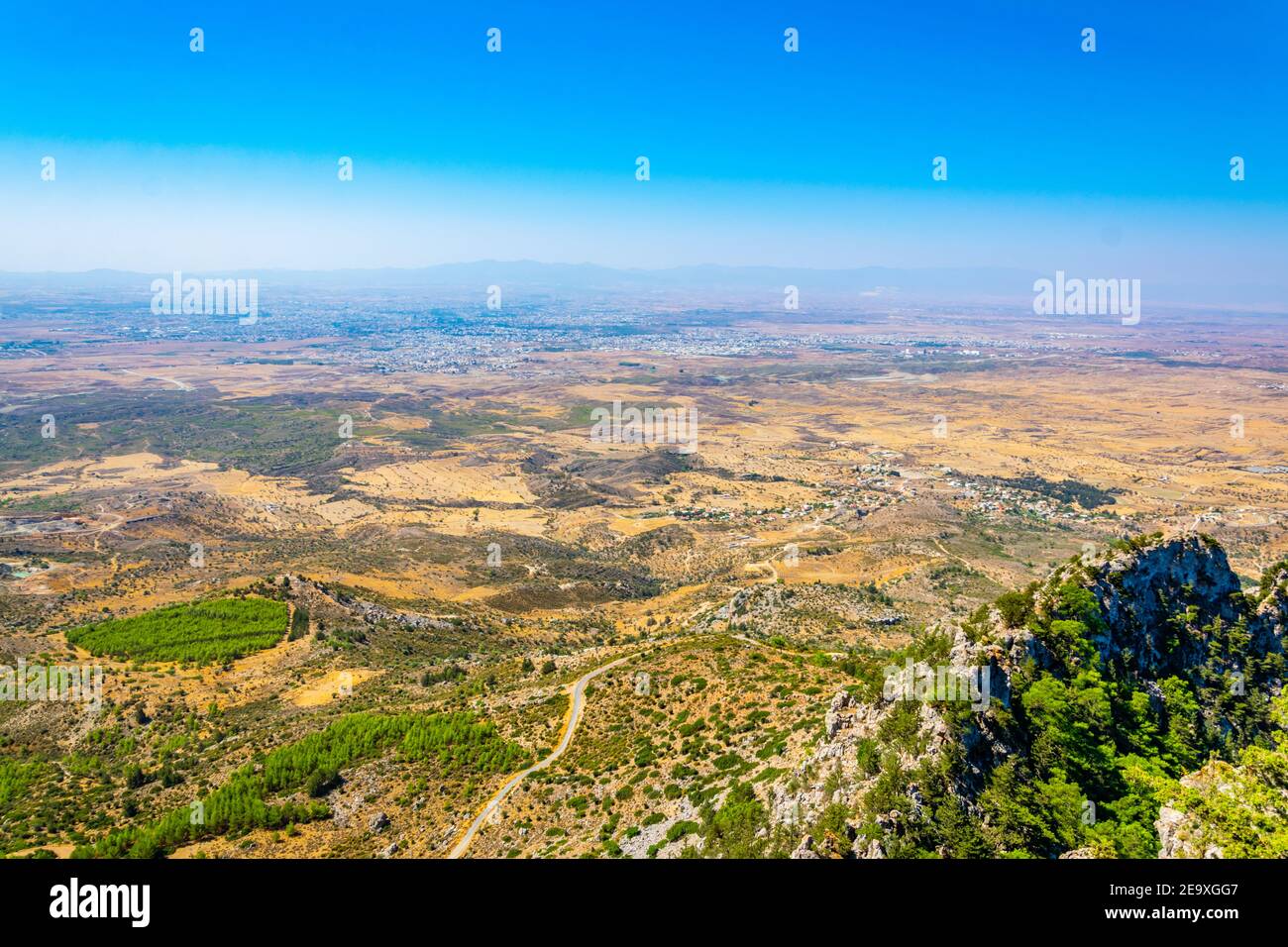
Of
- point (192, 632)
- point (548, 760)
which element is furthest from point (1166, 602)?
point (192, 632)

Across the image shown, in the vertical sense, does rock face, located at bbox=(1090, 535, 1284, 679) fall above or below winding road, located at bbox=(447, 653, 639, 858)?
above

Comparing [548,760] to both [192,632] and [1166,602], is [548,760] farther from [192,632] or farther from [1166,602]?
[192,632]

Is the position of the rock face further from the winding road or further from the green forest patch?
the green forest patch

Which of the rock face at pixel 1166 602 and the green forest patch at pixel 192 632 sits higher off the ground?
the rock face at pixel 1166 602

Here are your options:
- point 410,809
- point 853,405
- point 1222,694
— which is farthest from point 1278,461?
point 410,809

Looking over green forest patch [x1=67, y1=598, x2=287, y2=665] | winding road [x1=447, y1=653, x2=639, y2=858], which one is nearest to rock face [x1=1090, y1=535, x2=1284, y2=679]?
winding road [x1=447, y1=653, x2=639, y2=858]

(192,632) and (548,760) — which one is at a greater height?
(548,760)

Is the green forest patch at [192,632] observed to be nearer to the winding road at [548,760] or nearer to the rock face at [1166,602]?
the winding road at [548,760]

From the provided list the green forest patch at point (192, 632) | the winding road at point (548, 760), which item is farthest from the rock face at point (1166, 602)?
the green forest patch at point (192, 632)
